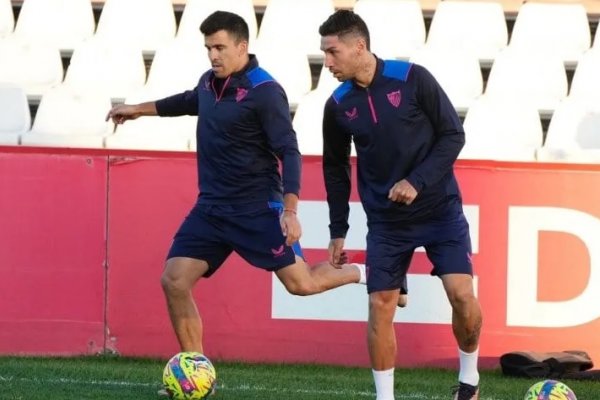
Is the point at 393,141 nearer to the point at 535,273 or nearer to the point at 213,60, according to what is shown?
the point at 213,60

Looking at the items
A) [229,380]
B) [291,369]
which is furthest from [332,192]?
[291,369]

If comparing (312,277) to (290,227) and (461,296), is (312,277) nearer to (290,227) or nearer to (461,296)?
(290,227)

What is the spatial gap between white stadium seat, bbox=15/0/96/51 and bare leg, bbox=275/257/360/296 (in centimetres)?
467

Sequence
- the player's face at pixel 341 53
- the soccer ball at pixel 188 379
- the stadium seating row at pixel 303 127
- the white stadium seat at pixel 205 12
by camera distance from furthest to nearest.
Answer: the white stadium seat at pixel 205 12 → the stadium seating row at pixel 303 127 → the soccer ball at pixel 188 379 → the player's face at pixel 341 53

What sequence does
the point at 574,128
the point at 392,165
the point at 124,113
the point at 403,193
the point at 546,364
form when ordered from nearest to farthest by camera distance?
1. the point at 403,193
2. the point at 392,165
3. the point at 124,113
4. the point at 546,364
5. the point at 574,128

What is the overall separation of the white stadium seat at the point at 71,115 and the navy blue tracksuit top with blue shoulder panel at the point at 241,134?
3.18m

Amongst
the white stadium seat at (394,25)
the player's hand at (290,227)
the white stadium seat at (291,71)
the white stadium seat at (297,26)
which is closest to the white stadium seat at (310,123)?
the white stadium seat at (291,71)

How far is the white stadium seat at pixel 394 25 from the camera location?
447 inches

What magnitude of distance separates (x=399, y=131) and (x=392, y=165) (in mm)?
170

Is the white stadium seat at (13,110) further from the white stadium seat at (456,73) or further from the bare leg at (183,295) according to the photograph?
the bare leg at (183,295)

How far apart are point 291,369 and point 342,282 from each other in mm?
1037

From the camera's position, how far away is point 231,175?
281 inches

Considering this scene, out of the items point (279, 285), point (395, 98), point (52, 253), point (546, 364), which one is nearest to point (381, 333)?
point (395, 98)

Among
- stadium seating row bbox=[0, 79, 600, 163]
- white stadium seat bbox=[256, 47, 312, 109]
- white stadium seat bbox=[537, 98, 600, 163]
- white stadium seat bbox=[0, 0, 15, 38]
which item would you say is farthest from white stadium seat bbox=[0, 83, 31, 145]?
white stadium seat bbox=[537, 98, 600, 163]
